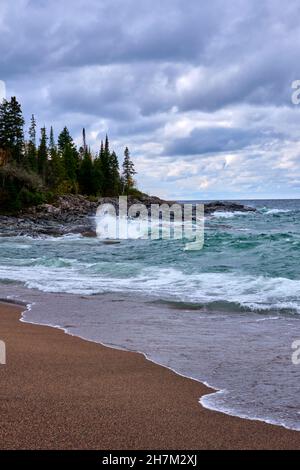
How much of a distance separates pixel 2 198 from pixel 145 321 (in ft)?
150

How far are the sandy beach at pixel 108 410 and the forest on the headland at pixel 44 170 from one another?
46455 mm

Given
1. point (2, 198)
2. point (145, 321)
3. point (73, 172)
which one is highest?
point (73, 172)

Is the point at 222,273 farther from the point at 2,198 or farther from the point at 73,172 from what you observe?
the point at 73,172

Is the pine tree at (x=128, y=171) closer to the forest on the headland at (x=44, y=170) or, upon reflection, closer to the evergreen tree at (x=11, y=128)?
the forest on the headland at (x=44, y=170)

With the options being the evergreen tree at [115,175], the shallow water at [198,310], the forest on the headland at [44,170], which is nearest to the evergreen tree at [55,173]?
the forest on the headland at [44,170]

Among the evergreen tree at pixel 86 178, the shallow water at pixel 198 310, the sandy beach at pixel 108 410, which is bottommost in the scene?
the shallow water at pixel 198 310

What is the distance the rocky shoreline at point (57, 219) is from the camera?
39.7m

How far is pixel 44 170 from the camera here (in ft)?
227

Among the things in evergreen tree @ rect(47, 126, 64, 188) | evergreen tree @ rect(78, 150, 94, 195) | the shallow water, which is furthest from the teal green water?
evergreen tree @ rect(78, 150, 94, 195)

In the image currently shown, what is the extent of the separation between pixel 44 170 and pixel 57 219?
22104 mm

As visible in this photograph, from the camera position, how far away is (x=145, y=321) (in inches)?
368

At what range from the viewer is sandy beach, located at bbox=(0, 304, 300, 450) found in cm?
356

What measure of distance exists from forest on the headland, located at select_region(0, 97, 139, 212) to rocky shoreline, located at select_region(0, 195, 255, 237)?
181 centimetres
